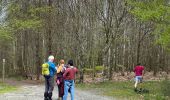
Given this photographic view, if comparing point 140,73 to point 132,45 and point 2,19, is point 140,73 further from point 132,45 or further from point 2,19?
point 132,45

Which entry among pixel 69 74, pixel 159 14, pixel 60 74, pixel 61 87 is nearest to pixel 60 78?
pixel 60 74

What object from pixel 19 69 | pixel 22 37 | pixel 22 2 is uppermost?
pixel 22 2

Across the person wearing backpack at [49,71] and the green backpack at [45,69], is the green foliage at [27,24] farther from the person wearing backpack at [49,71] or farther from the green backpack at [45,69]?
the green backpack at [45,69]

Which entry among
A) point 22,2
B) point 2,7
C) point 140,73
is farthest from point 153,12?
point 22,2

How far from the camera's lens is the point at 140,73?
30.1 meters

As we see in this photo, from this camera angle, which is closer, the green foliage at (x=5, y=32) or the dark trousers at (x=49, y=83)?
the dark trousers at (x=49, y=83)

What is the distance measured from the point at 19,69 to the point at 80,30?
17.9 metres

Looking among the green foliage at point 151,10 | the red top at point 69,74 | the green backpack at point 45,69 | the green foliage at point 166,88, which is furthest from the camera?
the green foliage at point 151,10

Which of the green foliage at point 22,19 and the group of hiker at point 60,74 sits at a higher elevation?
the green foliage at point 22,19

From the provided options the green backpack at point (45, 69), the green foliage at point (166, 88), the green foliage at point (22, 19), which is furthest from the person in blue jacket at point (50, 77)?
the green foliage at point (22, 19)

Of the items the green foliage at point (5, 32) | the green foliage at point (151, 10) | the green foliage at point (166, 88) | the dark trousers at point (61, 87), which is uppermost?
the green foliage at point (151, 10)

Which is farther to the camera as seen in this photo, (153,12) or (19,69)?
(19,69)

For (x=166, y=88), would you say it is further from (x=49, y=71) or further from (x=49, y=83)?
(x=49, y=71)

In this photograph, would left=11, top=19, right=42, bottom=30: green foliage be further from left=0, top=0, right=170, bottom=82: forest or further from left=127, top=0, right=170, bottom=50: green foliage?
left=127, top=0, right=170, bottom=50: green foliage
